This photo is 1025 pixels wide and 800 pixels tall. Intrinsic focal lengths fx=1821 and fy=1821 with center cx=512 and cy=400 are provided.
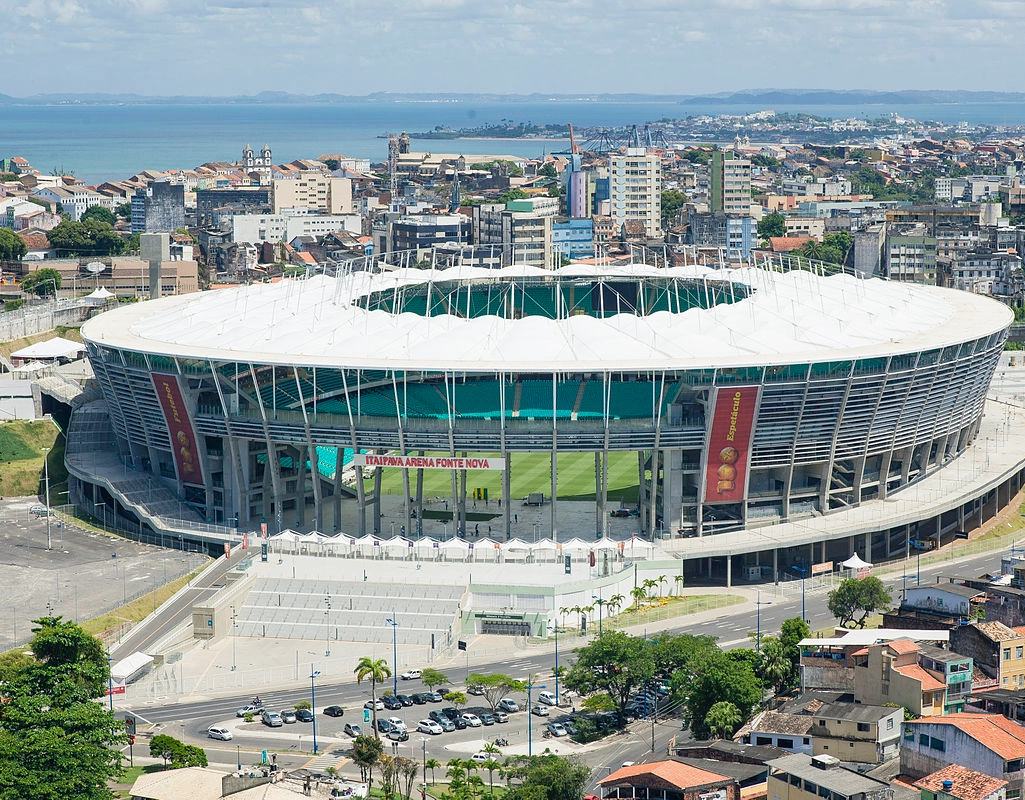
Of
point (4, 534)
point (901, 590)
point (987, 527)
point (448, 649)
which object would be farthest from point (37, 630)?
point (987, 527)

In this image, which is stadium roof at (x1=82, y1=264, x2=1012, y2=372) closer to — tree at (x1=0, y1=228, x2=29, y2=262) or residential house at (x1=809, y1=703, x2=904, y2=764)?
residential house at (x1=809, y1=703, x2=904, y2=764)

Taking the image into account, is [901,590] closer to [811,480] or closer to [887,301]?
[811,480]

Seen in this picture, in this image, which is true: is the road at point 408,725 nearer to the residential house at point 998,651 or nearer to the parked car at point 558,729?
the parked car at point 558,729

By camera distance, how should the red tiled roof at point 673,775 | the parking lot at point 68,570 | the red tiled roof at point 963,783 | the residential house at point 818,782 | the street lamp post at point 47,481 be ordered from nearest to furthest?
the residential house at point 818,782, the red tiled roof at point 963,783, the red tiled roof at point 673,775, the parking lot at point 68,570, the street lamp post at point 47,481

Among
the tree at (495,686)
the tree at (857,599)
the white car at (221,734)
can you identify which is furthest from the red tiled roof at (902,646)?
the white car at (221,734)

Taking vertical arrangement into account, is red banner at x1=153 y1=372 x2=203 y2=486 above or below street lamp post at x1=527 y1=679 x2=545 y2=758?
above

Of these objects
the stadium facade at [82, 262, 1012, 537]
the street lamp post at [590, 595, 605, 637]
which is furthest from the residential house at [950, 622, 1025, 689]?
the stadium facade at [82, 262, 1012, 537]

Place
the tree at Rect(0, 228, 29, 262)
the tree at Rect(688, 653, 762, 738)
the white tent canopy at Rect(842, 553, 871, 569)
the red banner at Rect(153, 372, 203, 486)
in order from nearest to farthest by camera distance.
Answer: the tree at Rect(688, 653, 762, 738)
the white tent canopy at Rect(842, 553, 871, 569)
the red banner at Rect(153, 372, 203, 486)
the tree at Rect(0, 228, 29, 262)
